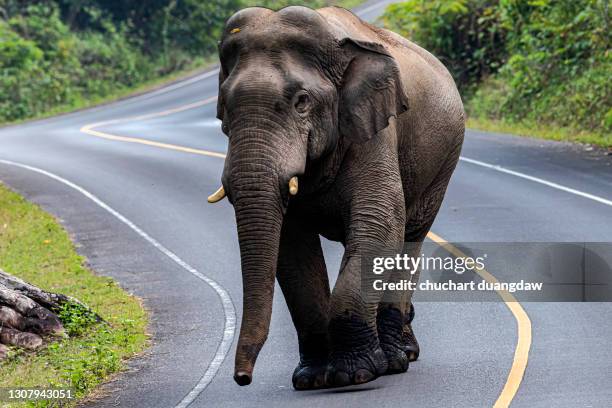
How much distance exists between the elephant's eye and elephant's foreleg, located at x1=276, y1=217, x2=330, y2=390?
4.07 feet

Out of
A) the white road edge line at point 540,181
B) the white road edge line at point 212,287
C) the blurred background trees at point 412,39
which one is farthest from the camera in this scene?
the blurred background trees at point 412,39

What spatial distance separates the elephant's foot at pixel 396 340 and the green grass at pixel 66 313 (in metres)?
2.52

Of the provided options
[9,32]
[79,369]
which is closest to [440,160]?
[79,369]

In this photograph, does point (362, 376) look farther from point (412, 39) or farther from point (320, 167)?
point (412, 39)

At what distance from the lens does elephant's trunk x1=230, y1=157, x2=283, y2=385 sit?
9.34 m

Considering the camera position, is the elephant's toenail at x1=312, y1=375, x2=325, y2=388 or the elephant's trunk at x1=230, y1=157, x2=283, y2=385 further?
the elephant's toenail at x1=312, y1=375, x2=325, y2=388

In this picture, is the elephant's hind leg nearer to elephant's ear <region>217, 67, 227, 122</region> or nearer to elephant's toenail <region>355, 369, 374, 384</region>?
elephant's toenail <region>355, 369, 374, 384</region>

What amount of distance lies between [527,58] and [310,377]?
26407mm

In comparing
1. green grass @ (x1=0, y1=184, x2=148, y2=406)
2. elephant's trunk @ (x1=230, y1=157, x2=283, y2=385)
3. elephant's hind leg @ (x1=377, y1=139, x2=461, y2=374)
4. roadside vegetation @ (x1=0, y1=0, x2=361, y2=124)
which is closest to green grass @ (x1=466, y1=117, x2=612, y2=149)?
green grass @ (x1=0, y1=184, x2=148, y2=406)

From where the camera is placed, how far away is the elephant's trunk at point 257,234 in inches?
368

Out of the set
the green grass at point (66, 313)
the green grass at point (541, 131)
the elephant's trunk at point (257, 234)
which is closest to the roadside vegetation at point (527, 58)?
the green grass at point (541, 131)

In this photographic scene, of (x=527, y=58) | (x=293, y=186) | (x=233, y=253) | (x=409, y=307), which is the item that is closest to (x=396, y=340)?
(x=409, y=307)

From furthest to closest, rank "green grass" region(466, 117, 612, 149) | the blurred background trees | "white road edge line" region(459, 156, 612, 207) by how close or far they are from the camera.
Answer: the blurred background trees
"green grass" region(466, 117, 612, 149)
"white road edge line" region(459, 156, 612, 207)

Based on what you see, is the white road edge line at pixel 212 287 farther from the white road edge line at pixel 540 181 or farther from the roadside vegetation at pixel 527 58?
the roadside vegetation at pixel 527 58
